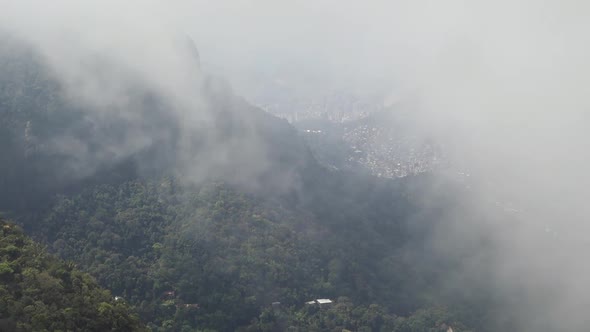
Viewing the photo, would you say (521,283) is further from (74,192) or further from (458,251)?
(74,192)

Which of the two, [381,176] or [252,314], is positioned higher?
A: [381,176]

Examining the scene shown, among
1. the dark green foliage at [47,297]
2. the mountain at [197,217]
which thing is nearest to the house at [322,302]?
the mountain at [197,217]

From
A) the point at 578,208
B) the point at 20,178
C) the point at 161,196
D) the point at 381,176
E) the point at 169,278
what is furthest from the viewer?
the point at 381,176

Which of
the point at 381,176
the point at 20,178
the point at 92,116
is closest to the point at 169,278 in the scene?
the point at 20,178

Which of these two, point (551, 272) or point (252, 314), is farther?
point (551, 272)

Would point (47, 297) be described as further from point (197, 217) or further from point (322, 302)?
point (322, 302)

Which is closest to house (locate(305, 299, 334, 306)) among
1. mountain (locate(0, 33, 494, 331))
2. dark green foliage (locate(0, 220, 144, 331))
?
mountain (locate(0, 33, 494, 331))
